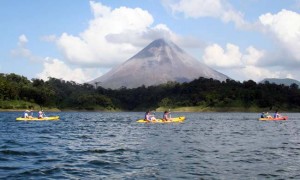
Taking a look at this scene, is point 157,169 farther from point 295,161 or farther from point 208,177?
point 295,161

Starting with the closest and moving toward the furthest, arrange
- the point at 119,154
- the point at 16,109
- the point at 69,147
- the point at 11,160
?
the point at 11,160 < the point at 119,154 < the point at 69,147 < the point at 16,109

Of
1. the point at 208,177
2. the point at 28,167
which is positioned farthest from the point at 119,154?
the point at 208,177

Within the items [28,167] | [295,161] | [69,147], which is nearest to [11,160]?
[28,167]

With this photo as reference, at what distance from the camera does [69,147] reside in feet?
113

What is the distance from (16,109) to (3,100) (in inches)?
277

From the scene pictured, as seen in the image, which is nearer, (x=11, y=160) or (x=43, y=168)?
(x=43, y=168)

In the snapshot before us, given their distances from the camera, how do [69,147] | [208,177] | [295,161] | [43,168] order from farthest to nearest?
[69,147], [295,161], [43,168], [208,177]

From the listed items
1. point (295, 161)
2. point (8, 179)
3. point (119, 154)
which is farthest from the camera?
point (119, 154)

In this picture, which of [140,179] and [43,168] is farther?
[43,168]

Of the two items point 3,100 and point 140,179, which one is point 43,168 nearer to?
point 140,179

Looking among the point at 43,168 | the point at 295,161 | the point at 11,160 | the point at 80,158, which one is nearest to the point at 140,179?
the point at 43,168

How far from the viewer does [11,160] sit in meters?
26.4

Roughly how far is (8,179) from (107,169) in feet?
18.9

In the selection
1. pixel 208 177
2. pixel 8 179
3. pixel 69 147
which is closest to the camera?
pixel 8 179
